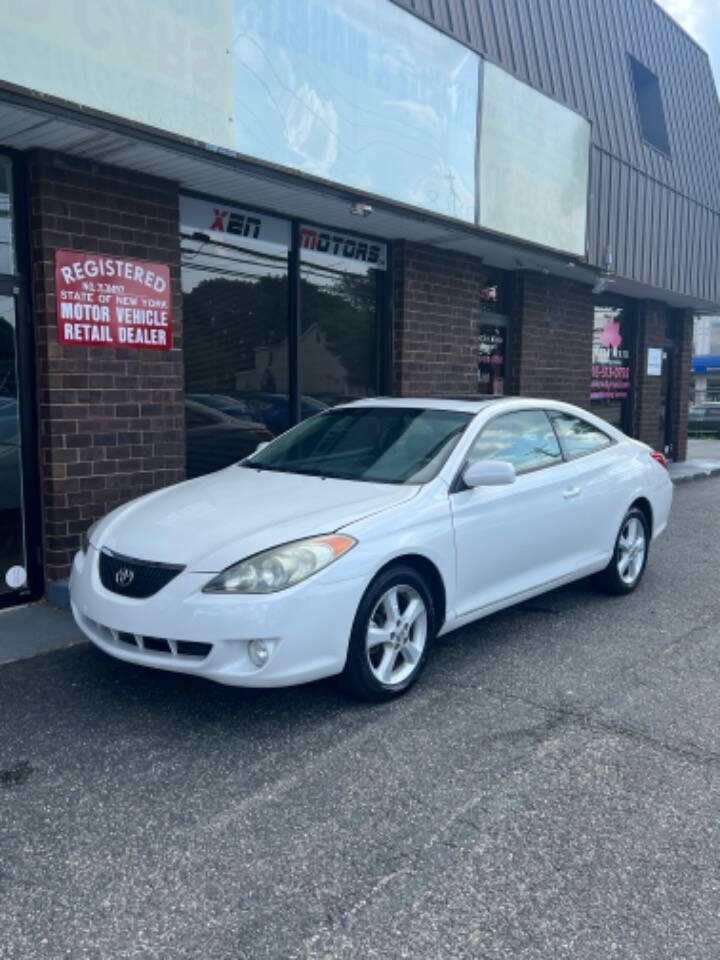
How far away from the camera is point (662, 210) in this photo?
13.0 meters

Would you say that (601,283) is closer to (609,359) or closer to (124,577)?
(609,359)

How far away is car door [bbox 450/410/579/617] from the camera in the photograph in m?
4.61

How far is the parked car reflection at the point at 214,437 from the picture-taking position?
23.7 ft

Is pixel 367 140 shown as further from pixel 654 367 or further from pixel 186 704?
pixel 654 367

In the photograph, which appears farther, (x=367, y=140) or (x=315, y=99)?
(x=367, y=140)

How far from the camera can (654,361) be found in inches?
583

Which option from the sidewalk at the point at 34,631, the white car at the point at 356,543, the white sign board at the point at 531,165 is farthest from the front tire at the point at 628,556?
the white sign board at the point at 531,165

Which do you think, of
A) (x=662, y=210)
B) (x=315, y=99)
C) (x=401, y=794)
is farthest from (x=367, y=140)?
(x=662, y=210)

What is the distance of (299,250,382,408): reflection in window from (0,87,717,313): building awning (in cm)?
46

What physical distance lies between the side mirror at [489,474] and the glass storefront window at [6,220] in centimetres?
355

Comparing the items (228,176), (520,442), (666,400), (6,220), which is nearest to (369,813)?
(520,442)

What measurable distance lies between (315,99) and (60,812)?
5676 mm

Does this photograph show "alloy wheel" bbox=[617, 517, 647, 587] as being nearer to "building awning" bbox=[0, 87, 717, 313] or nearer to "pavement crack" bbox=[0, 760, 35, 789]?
"building awning" bbox=[0, 87, 717, 313]

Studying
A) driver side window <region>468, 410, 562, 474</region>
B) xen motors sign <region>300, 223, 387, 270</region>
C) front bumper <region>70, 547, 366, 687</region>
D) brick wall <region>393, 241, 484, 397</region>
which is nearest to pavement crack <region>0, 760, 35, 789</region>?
front bumper <region>70, 547, 366, 687</region>
